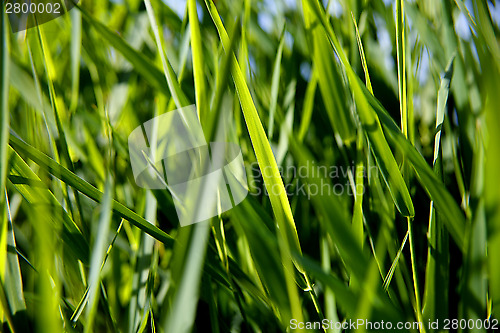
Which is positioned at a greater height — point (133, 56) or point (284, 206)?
point (133, 56)

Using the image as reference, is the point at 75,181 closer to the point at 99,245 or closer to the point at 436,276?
the point at 99,245

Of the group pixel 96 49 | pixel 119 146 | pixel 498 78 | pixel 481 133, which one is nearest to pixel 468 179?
pixel 481 133

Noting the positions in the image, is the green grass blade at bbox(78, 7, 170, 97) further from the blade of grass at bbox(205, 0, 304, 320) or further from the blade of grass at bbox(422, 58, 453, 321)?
the blade of grass at bbox(422, 58, 453, 321)

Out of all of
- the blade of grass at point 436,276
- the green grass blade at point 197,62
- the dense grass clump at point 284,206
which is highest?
the green grass blade at point 197,62

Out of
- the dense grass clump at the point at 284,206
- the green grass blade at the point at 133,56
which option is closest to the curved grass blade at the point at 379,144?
the dense grass clump at the point at 284,206

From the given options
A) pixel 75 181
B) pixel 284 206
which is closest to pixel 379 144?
pixel 284 206

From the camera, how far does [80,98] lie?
48cm

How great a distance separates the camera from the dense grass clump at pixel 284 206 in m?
0.15

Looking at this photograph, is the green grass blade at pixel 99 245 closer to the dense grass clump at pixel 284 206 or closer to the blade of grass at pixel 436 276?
the dense grass clump at pixel 284 206

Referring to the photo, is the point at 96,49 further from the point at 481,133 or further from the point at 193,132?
the point at 481,133

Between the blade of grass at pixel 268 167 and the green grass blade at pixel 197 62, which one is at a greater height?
the green grass blade at pixel 197 62

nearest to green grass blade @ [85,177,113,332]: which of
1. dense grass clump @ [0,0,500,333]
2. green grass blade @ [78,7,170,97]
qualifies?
dense grass clump @ [0,0,500,333]

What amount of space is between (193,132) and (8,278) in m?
0.13

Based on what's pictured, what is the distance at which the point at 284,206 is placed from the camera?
0.66ft
